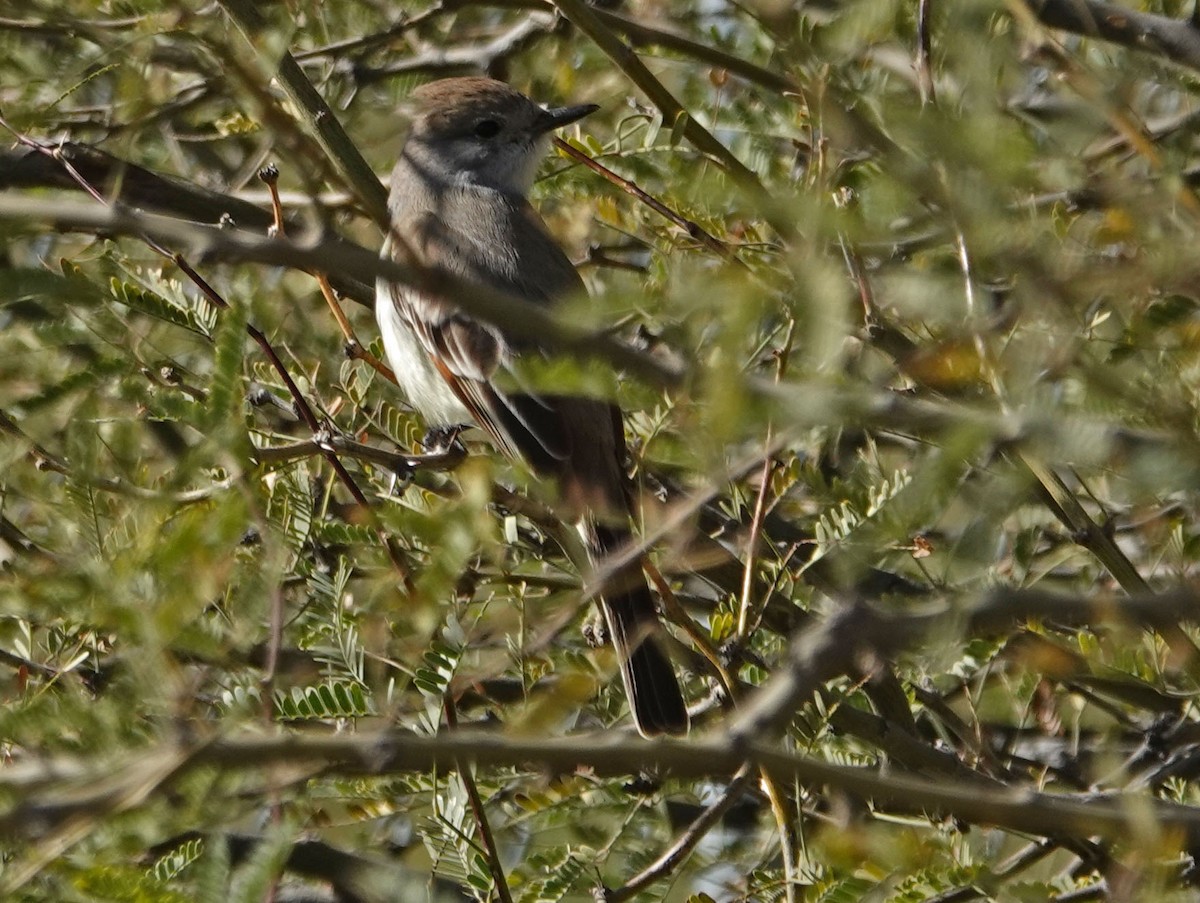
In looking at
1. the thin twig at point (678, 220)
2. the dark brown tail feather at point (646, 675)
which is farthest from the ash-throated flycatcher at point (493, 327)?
the thin twig at point (678, 220)

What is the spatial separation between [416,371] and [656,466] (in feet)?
3.06

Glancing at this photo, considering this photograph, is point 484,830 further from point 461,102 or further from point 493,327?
point 461,102

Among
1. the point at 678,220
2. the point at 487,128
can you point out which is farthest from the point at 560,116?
the point at 678,220

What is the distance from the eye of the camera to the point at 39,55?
4949 millimetres

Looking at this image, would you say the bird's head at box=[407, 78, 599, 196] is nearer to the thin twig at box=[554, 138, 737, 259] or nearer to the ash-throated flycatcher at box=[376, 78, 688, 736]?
the ash-throated flycatcher at box=[376, 78, 688, 736]

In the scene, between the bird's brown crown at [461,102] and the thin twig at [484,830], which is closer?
the thin twig at [484,830]

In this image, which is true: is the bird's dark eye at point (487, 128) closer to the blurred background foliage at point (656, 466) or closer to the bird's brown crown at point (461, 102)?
the bird's brown crown at point (461, 102)

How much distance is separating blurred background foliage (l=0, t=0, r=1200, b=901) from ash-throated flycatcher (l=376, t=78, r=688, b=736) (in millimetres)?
142

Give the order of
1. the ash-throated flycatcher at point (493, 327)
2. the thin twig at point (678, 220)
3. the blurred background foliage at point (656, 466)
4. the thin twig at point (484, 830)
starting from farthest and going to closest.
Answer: the ash-throated flycatcher at point (493, 327) → the thin twig at point (678, 220) → the thin twig at point (484, 830) → the blurred background foliage at point (656, 466)

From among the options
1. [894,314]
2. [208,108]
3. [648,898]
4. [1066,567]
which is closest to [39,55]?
[208,108]

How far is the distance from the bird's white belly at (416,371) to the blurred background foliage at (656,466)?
9.0 inches

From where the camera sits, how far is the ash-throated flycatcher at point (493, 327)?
3926mm

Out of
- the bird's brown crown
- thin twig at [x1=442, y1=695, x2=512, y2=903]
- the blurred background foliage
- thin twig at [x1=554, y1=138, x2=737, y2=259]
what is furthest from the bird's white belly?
thin twig at [x1=442, y1=695, x2=512, y2=903]

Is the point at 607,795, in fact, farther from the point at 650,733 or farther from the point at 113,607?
the point at 113,607
